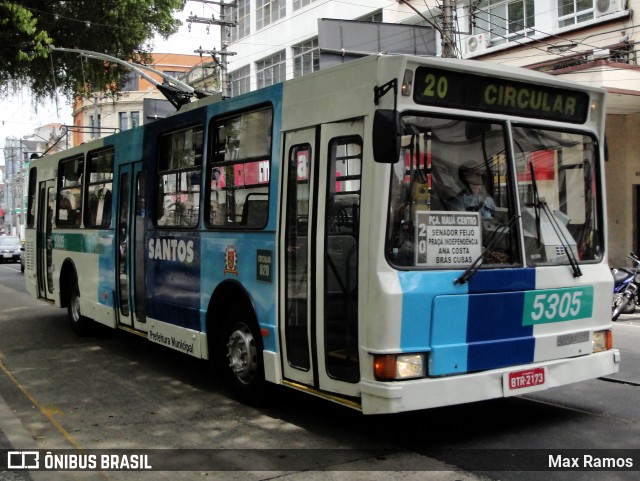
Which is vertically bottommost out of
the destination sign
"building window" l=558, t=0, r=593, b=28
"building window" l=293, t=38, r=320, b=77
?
the destination sign

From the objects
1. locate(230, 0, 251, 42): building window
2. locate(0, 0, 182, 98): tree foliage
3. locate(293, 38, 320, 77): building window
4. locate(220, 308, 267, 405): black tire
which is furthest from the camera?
locate(230, 0, 251, 42): building window

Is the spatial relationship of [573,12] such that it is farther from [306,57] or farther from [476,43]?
[306,57]

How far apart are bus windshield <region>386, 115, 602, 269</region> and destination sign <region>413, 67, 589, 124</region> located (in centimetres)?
14

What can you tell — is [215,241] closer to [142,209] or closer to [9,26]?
[142,209]

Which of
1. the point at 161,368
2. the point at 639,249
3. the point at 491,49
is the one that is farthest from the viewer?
the point at 491,49

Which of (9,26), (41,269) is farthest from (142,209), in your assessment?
(9,26)

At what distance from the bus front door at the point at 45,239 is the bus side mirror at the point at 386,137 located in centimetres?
924

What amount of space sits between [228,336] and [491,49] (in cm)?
1781

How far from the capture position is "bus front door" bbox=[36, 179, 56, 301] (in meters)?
12.8

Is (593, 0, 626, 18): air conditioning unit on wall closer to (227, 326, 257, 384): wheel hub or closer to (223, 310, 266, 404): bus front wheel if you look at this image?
(223, 310, 266, 404): bus front wheel

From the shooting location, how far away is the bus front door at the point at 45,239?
1280 cm

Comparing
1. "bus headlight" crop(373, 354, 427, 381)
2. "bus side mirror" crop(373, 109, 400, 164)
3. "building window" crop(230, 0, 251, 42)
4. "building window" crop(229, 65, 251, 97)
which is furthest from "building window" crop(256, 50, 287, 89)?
"bus headlight" crop(373, 354, 427, 381)

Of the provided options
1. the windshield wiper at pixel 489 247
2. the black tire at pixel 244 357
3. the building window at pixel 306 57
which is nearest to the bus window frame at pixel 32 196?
the black tire at pixel 244 357

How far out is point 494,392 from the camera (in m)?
5.34
